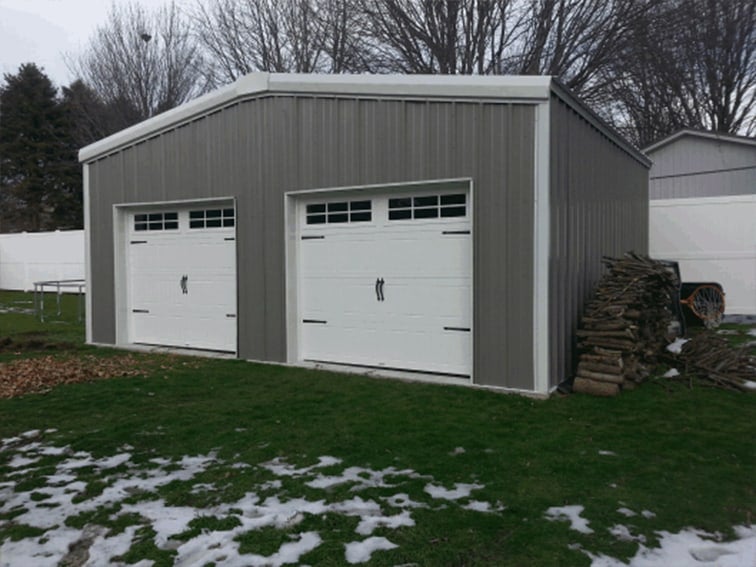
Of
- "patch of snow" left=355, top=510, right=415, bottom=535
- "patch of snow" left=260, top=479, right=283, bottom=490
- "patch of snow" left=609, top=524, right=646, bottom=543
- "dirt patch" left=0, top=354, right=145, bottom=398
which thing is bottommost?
"patch of snow" left=609, top=524, right=646, bottom=543

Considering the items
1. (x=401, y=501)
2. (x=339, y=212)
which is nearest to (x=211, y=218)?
(x=339, y=212)

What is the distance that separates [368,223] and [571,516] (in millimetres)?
4640

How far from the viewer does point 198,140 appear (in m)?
8.45

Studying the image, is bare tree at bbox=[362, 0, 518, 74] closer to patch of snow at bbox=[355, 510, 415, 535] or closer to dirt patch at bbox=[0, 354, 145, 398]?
dirt patch at bbox=[0, 354, 145, 398]

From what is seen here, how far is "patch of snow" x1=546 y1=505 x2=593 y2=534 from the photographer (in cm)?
306

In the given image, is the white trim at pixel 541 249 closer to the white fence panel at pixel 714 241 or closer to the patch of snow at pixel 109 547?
the patch of snow at pixel 109 547

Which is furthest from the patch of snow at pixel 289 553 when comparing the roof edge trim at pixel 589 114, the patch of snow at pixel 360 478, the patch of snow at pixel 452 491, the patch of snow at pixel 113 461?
the roof edge trim at pixel 589 114

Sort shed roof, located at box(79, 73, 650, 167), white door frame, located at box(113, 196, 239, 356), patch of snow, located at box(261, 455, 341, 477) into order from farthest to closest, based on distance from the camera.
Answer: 1. white door frame, located at box(113, 196, 239, 356)
2. shed roof, located at box(79, 73, 650, 167)
3. patch of snow, located at box(261, 455, 341, 477)

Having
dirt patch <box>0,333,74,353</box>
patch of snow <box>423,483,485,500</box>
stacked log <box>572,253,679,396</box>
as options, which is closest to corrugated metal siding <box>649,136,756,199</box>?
stacked log <box>572,253,679,396</box>

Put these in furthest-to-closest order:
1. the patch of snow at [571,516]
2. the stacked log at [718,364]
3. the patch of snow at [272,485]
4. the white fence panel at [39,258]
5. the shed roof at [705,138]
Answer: the white fence panel at [39,258], the shed roof at [705,138], the stacked log at [718,364], the patch of snow at [272,485], the patch of snow at [571,516]

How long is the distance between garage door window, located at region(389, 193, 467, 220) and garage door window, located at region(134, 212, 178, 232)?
3.95 meters

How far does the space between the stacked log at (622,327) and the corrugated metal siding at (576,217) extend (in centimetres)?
20

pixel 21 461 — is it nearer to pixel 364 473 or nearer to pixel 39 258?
pixel 364 473

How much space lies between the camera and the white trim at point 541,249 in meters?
5.83
